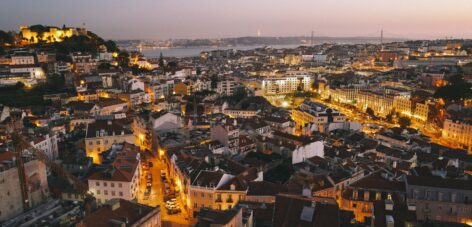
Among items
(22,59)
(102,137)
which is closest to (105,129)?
(102,137)

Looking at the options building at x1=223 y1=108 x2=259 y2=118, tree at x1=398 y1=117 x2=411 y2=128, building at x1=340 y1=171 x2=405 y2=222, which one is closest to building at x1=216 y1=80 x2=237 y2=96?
building at x1=223 y1=108 x2=259 y2=118

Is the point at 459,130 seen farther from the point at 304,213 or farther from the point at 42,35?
the point at 42,35

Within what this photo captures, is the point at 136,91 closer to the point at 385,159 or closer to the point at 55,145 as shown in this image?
the point at 55,145

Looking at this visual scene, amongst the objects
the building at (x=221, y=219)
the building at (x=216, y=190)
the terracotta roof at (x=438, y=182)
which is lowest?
the building at (x=216, y=190)

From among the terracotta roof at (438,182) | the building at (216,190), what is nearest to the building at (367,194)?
the terracotta roof at (438,182)

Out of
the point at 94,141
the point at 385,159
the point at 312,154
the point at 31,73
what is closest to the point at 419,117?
the point at 385,159

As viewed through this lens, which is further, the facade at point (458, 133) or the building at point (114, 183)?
the facade at point (458, 133)

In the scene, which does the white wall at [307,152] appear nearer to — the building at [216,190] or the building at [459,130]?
the building at [216,190]
